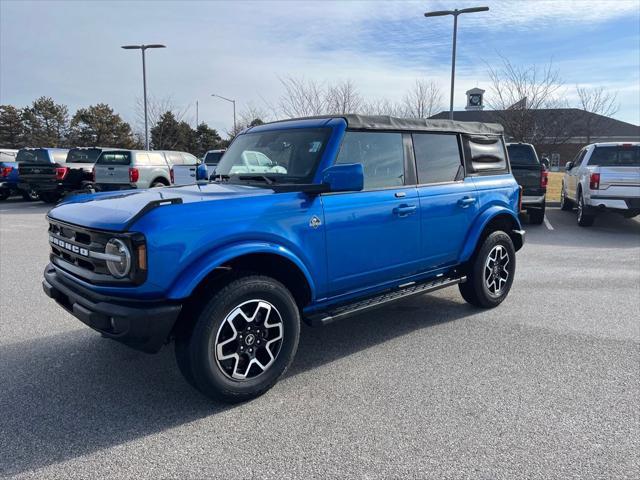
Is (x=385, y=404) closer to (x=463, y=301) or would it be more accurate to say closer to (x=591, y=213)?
(x=463, y=301)

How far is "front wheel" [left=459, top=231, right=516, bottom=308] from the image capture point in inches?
204

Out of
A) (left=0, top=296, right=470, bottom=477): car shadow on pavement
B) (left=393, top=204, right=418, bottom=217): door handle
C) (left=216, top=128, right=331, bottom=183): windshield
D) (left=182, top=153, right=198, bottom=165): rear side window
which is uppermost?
(left=182, top=153, right=198, bottom=165): rear side window

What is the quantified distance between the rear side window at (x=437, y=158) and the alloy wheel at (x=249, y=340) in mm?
2044

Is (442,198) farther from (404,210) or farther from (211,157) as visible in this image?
(211,157)

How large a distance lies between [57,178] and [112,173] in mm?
2931

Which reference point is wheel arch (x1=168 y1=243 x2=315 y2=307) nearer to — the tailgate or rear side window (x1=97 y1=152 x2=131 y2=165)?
the tailgate

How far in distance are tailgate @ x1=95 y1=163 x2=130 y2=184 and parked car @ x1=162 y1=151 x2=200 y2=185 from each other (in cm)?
141

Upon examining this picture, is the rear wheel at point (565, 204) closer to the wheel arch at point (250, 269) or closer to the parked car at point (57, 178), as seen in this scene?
the wheel arch at point (250, 269)

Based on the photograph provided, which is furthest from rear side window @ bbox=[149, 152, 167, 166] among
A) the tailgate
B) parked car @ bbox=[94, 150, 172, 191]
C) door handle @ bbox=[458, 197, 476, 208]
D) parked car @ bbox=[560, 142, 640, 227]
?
door handle @ bbox=[458, 197, 476, 208]

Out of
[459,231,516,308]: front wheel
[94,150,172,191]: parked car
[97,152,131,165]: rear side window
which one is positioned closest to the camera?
[459,231,516,308]: front wheel

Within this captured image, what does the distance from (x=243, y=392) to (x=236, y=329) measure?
427 mm

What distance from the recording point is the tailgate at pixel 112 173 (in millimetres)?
15148

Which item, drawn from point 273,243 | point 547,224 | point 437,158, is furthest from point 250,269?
point 547,224

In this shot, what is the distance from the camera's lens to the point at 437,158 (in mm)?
4891
